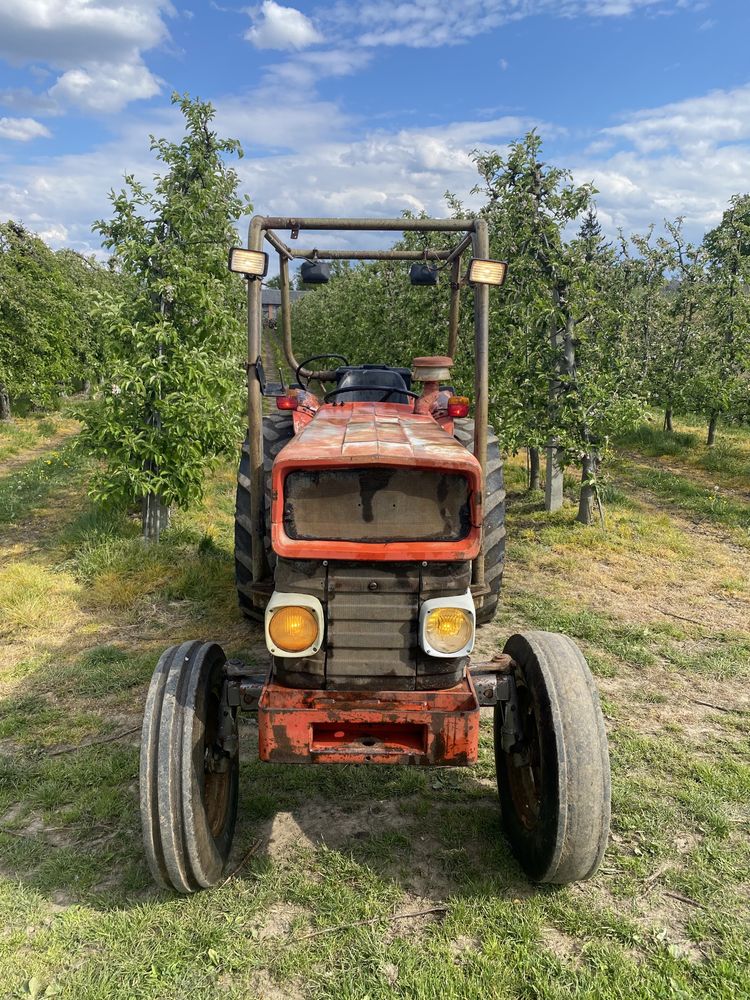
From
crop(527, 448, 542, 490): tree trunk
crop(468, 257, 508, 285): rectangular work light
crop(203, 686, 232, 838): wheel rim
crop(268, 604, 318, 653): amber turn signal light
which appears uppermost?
crop(468, 257, 508, 285): rectangular work light

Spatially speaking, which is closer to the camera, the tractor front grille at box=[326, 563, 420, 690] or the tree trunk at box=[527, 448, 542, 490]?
the tractor front grille at box=[326, 563, 420, 690]

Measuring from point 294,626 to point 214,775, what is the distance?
830mm

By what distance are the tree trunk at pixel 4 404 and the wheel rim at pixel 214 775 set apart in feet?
45.1

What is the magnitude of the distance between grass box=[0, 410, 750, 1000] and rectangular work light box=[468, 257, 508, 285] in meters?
2.34

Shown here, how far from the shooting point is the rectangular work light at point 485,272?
3041mm

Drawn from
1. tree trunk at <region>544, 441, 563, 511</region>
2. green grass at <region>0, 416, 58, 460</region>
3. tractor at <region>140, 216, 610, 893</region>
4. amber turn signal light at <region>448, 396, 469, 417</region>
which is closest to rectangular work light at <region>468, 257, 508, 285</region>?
tractor at <region>140, 216, 610, 893</region>

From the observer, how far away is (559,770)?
2.43m

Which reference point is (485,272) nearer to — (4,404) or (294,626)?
(294,626)

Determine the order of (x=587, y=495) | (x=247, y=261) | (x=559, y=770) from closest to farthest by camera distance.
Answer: (x=559, y=770)
(x=247, y=261)
(x=587, y=495)

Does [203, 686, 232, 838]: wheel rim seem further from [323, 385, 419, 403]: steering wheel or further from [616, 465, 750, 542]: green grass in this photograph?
[616, 465, 750, 542]: green grass

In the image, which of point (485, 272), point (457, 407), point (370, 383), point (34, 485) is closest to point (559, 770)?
point (485, 272)

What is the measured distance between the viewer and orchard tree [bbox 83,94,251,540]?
6031 millimetres

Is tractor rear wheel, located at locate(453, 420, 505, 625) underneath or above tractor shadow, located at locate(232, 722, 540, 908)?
above

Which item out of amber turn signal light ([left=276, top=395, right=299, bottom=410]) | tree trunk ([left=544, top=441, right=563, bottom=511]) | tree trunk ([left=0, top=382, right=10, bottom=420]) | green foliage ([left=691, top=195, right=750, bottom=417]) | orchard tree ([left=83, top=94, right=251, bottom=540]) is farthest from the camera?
tree trunk ([left=0, top=382, right=10, bottom=420])
